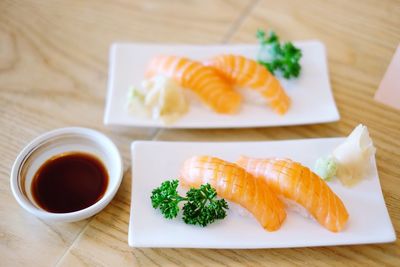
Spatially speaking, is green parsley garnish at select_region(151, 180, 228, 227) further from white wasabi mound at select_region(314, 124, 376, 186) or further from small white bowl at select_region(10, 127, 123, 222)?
white wasabi mound at select_region(314, 124, 376, 186)

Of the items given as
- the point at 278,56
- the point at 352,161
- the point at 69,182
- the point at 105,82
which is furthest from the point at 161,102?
the point at 352,161

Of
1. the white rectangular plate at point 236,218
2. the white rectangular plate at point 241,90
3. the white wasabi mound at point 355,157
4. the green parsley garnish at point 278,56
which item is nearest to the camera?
the white rectangular plate at point 236,218

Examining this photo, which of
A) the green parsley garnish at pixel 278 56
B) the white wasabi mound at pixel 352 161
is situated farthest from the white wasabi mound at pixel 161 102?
the white wasabi mound at pixel 352 161

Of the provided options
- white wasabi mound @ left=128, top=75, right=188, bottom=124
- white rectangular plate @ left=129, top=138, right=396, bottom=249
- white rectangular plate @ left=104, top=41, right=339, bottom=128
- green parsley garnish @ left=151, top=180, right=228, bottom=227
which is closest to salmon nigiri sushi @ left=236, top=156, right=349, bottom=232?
white rectangular plate @ left=129, top=138, right=396, bottom=249

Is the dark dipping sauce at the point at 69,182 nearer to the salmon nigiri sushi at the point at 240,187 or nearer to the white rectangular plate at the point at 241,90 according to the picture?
the white rectangular plate at the point at 241,90

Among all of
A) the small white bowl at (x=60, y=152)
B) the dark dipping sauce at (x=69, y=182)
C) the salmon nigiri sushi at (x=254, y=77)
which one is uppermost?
the salmon nigiri sushi at (x=254, y=77)

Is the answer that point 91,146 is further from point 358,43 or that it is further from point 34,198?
point 358,43
